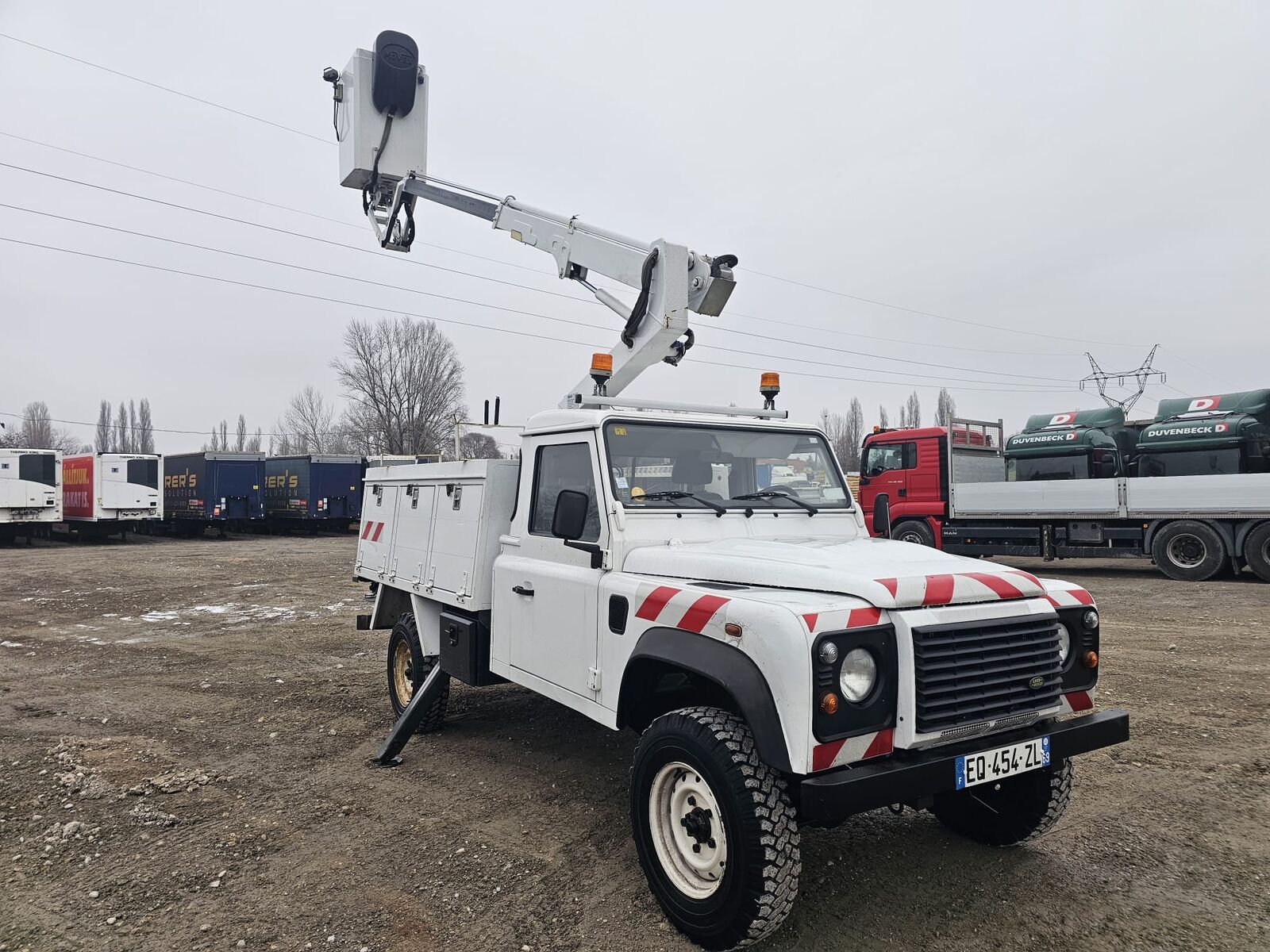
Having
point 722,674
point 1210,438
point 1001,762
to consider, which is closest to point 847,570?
point 722,674

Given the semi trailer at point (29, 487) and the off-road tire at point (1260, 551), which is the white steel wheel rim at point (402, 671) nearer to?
the off-road tire at point (1260, 551)

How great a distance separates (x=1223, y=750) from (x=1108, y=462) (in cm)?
1162

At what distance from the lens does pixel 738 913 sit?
2.95 m

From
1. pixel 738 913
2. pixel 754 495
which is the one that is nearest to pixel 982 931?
pixel 738 913

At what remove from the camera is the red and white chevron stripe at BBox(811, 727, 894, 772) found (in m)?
2.84

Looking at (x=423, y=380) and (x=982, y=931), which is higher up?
(x=423, y=380)

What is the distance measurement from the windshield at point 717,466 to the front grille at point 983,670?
1506 millimetres

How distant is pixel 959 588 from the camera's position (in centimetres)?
326

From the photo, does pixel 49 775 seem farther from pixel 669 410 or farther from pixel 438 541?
pixel 669 410

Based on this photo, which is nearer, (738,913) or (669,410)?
(738,913)

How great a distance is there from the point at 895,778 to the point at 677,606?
106 cm

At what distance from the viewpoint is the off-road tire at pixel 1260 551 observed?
13.0 metres

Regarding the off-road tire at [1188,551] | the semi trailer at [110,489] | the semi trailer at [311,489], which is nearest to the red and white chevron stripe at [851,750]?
the off-road tire at [1188,551]

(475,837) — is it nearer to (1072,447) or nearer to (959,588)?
(959,588)
